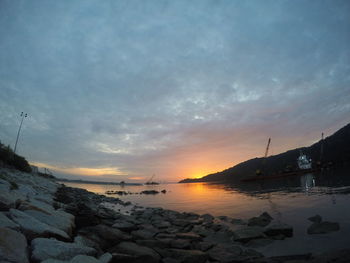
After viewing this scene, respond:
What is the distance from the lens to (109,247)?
9.46 m

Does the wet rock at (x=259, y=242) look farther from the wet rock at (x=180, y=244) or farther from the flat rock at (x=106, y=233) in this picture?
the flat rock at (x=106, y=233)

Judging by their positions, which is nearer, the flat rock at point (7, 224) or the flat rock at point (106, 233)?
the flat rock at point (7, 224)

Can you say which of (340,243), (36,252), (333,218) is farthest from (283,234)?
(36,252)

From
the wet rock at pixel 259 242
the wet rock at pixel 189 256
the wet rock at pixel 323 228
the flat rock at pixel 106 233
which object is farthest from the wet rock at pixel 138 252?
the wet rock at pixel 323 228

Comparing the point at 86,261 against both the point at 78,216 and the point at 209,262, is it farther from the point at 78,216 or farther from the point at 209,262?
the point at 78,216

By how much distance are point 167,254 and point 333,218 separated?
1427 centimetres

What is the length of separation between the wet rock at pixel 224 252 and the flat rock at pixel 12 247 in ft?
24.1

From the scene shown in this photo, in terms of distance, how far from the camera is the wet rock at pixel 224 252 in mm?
9273

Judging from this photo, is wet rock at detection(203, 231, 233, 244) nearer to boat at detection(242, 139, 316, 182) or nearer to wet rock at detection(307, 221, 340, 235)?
wet rock at detection(307, 221, 340, 235)

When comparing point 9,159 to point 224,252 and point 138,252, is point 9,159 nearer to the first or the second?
point 138,252

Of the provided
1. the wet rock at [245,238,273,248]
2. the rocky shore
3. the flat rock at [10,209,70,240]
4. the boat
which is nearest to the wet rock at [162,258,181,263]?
the rocky shore

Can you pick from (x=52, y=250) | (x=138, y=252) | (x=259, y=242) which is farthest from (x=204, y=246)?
(x=52, y=250)

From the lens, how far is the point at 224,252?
9.88 meters

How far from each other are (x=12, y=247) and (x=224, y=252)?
841cm
